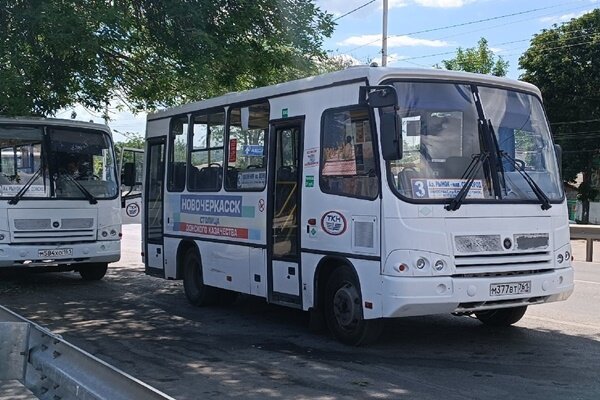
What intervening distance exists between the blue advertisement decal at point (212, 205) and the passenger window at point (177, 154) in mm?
355

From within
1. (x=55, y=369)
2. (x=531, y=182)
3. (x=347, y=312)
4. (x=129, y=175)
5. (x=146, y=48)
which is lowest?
(x=347, y=312)

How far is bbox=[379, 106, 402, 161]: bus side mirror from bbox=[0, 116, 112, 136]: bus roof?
812cm

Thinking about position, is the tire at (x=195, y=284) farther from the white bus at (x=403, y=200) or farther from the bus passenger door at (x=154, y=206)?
the white bus at (x=403, y=200)

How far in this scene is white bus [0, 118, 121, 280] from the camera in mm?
12930

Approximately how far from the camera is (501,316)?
905 centimetres

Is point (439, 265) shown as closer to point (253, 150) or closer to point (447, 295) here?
point (447, 295)

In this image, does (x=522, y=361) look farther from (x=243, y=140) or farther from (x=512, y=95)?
(x=243, y=140)

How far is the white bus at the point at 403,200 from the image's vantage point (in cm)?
725

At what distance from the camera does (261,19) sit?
551 inches

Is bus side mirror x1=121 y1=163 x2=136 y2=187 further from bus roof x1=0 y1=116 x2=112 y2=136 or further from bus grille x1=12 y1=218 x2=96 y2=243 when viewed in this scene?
bus grille x1=12 y1=218 x2=96 y2=243

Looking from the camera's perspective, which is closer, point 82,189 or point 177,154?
point 177,154

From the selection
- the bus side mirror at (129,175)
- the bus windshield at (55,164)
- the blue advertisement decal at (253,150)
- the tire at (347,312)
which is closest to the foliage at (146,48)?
the bus windshield at (55,164)

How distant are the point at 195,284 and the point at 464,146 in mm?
5196

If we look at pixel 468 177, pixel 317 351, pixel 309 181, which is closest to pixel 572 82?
pixel 309 181
